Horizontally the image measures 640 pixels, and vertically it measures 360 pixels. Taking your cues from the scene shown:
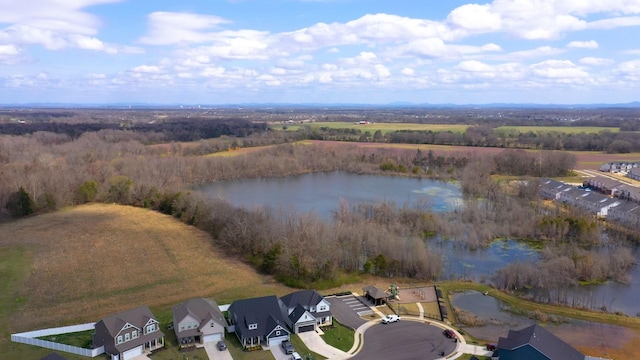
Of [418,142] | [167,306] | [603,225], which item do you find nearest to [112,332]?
[167,306]

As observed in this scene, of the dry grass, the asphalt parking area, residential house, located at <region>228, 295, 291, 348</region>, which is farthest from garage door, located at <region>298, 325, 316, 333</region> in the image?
the dry grass

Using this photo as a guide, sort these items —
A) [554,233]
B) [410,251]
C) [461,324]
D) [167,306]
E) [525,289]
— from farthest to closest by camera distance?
[554,233], [410,251], [525,289], [167,306], [461,324]

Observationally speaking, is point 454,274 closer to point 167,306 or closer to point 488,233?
point 488,233

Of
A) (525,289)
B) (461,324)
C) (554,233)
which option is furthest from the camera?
(554,233)

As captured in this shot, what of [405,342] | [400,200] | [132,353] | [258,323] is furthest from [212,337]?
[400,200]

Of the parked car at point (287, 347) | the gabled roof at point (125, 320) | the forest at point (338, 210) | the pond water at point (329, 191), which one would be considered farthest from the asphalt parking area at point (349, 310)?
the pond water at point (329, 191)

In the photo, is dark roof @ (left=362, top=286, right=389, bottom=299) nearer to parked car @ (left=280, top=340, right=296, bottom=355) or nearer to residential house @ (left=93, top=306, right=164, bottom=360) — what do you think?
parked car @ (left=280, top=340, right=296, bottom=355)

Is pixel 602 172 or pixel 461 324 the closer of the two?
pixel 461 324
